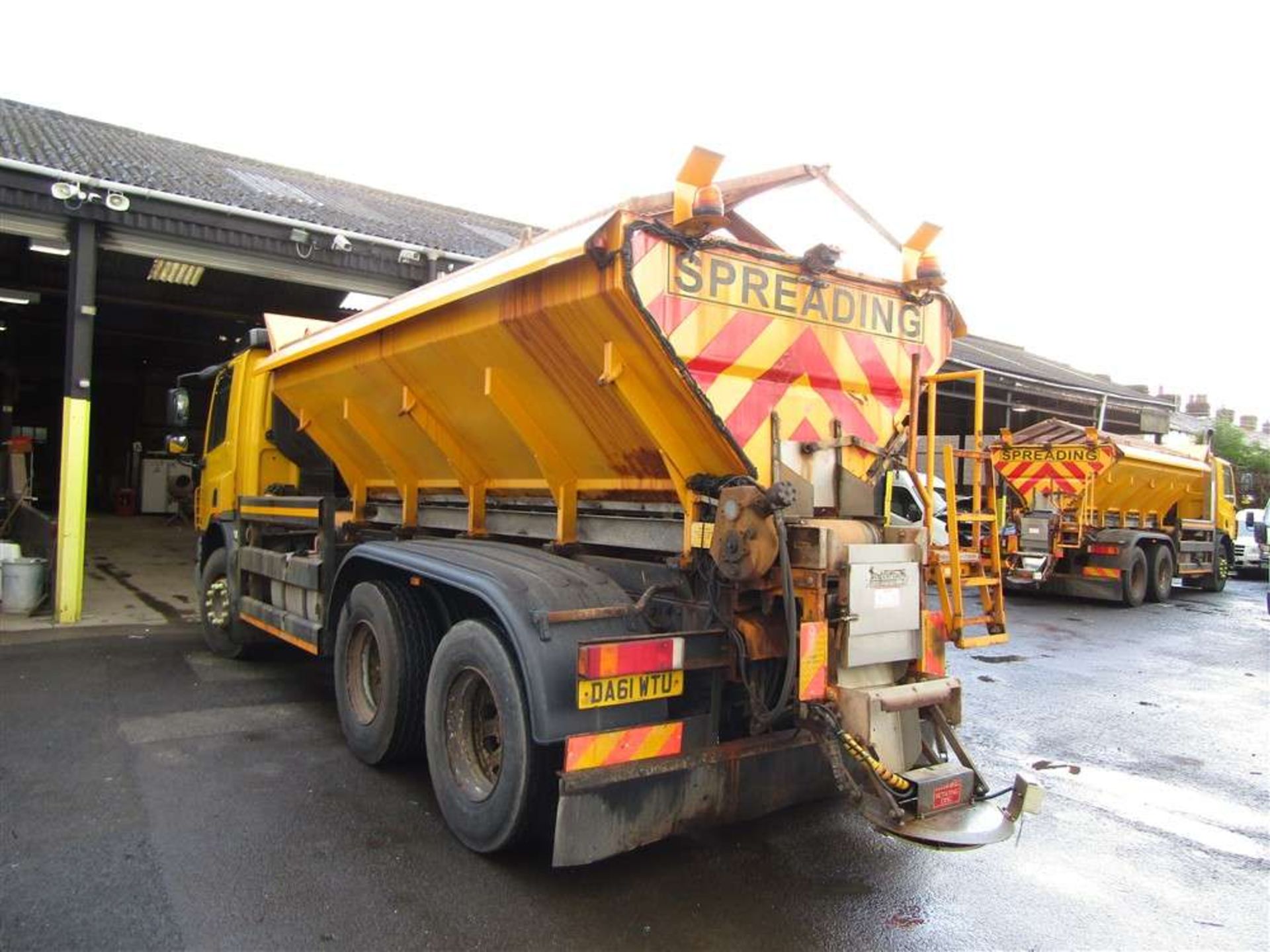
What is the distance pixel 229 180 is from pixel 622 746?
36.7ft

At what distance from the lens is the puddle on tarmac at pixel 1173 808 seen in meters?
4.26

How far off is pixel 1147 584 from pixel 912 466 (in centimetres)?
1252

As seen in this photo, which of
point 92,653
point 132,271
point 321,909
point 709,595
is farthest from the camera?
point 132,271

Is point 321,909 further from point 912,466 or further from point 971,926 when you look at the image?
point 912,466

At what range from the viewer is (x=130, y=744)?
5.07 metres

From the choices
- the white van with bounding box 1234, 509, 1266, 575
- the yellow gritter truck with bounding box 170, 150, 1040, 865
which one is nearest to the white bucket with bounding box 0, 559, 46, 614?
the yellow gritter truck with bounding box 170, 150, 1040, 865

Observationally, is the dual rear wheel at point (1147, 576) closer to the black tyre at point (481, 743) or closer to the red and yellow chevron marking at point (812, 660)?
the red and yellow chevron marking at point (812, 660)

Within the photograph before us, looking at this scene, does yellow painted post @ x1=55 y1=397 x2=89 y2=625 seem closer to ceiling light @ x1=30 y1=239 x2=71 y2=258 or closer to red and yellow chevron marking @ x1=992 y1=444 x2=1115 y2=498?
ceiling light @ x1=30 y1=239 x2=71 y2=258

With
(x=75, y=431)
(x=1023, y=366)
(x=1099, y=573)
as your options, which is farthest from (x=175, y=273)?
(x=1023, y=366)

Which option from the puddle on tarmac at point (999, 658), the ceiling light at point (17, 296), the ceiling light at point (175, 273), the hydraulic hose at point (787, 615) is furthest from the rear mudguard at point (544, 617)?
the ceiling light at point (17, 296)

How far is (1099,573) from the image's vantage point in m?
13.4

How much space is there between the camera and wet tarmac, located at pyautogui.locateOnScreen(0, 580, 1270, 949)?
3.16m

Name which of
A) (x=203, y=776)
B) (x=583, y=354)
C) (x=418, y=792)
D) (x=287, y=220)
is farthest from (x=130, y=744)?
(x=287, y=220)

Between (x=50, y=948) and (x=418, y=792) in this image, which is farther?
(x=418, y=792)
